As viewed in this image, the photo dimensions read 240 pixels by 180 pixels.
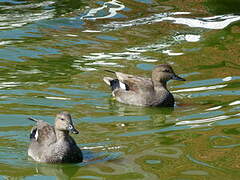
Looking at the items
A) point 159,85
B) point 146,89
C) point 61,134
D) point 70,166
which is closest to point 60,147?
point 61,134

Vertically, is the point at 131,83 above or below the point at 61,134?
below

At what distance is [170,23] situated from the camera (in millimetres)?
23062

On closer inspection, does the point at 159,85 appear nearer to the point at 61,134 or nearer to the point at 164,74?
the point at 164,74

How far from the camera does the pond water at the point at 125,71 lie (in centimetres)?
1084

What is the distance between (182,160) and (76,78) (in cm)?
622

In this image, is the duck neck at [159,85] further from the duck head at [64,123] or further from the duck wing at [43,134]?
the duck head at [64,123]

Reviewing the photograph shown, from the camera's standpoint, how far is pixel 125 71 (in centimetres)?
1767

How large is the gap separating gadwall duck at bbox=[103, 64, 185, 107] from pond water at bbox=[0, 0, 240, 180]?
0.21m

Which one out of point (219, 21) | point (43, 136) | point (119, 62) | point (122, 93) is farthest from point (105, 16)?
point (43, 136)

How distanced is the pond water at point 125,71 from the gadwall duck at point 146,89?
21cm

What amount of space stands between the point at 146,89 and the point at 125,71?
7.88ft

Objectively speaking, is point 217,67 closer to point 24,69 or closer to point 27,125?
point 24,69

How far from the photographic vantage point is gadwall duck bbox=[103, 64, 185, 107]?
15.0m

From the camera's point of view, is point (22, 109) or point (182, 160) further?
point (22, 109)
